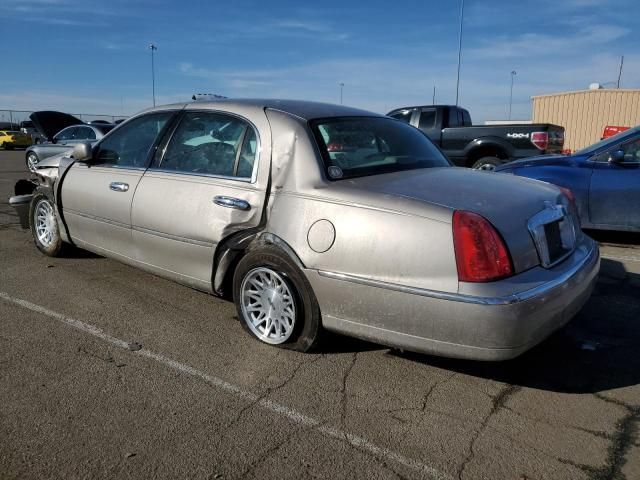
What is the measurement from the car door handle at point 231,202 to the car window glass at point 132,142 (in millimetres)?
1082

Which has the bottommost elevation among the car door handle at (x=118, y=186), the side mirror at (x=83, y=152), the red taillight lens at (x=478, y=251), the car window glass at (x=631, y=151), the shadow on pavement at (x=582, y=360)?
the shadow on pavement at (x=582, y=360)

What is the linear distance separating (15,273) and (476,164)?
8.62 m

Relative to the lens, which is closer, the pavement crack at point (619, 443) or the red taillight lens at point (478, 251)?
the pavement crack at point (619, 443)

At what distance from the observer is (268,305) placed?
367cm

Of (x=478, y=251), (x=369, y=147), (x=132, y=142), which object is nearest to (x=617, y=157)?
(x=369, y=147)

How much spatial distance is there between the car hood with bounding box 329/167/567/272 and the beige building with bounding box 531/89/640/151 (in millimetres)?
25414

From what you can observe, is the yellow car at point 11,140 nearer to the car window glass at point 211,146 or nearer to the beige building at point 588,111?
the beige building at point 588,111

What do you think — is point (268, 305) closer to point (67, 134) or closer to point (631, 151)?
point (631, 151)

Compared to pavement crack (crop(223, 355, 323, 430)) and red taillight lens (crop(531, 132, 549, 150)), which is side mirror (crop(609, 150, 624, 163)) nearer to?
red taillight lens (crop(531, 132, 549, 150))

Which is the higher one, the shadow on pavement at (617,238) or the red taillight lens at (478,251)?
the red taillight lens at (478,251)

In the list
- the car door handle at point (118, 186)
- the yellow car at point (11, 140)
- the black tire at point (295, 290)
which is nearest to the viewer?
the black tire at point (295, 290)

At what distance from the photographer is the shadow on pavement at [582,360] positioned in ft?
10.8

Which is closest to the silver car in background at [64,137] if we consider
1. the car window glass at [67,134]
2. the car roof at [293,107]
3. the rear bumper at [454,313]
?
the car window glass at [67,134]

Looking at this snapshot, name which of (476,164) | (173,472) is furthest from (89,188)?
(476,164)
